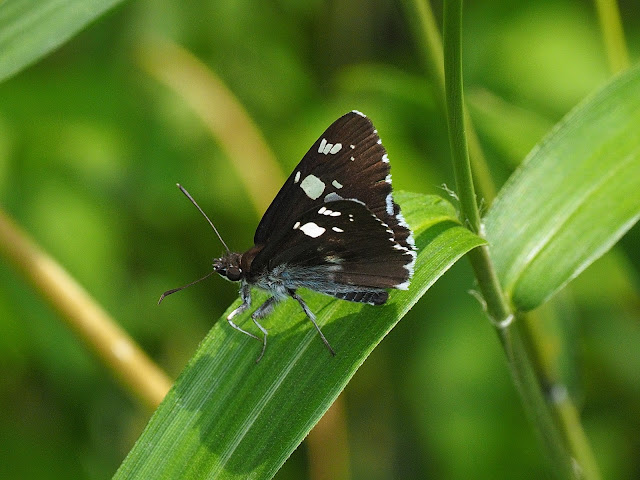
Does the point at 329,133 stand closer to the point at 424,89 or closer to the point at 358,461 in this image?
the point at 424,89

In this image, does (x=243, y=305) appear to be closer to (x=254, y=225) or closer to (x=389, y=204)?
(x=389, y=204)

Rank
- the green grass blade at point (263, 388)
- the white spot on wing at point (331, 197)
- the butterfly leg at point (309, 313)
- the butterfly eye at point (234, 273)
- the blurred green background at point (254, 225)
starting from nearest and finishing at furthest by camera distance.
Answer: the green grass blade at point (263, 388) → the butterfly leg at point (309, 313) → the white spot on wing at point (331, 197) → the butterfly eye at point (234, 273) → the blurred green background at point (254, 225)

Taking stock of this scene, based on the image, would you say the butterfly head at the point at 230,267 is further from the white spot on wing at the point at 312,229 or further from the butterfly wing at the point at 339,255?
the white spot on wing at the point at 312,229

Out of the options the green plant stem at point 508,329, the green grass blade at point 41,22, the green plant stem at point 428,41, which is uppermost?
the green grass blade at point 41,22

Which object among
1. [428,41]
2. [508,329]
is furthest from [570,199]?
[428,41]

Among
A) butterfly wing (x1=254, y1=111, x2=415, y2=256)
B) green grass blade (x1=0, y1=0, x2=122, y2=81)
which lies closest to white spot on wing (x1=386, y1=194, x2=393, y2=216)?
butterfly wing (x1=254, y1=111, x2=415, y2=256)

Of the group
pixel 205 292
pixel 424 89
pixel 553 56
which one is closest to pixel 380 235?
pixel 424 89

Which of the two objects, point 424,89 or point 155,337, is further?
point 155,337

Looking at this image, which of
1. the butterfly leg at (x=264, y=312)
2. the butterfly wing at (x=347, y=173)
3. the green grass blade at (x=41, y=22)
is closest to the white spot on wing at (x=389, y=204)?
the butterfly wing at (x=347, y=173)
